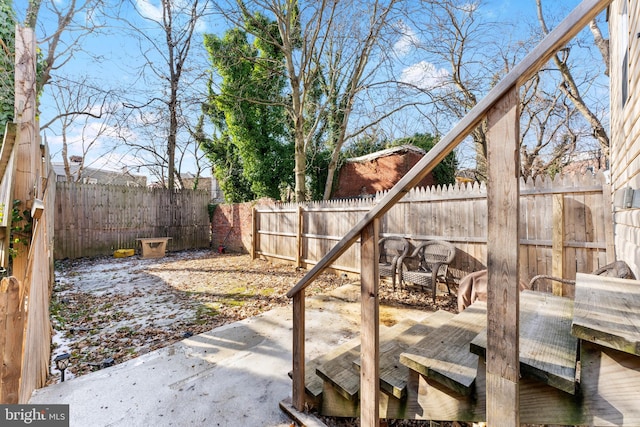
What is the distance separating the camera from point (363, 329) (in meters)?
1.39

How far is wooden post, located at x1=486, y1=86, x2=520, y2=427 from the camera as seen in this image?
914mm

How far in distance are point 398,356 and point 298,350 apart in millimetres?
669

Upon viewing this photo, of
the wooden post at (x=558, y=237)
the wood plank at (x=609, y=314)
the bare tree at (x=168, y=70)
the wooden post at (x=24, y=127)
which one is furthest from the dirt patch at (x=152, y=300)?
the bare tree at (x=168, y=70)

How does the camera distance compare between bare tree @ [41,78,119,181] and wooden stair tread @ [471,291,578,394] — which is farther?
bare tree @ [41,78,119,181]

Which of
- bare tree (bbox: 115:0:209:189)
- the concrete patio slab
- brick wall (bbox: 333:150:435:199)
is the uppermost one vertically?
bare tree (bbox: 115:0:209:189)

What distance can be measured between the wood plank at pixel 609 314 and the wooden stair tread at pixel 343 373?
1.17m

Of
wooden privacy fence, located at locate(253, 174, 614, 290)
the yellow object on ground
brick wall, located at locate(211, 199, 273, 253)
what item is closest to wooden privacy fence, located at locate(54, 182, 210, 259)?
the yellow object on ground

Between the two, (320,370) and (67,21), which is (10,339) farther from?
(67,21)

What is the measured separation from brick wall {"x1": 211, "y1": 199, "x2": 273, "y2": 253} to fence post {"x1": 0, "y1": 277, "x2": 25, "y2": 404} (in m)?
7.77

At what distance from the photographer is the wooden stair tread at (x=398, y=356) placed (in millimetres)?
1492

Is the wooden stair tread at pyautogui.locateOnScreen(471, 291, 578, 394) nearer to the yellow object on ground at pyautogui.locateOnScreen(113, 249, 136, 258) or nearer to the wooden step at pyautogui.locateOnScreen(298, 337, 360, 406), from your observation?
the wooden step at pyautogui.locateOnScreen(298, 337, 360, 406)

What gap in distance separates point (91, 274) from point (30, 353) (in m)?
5.88

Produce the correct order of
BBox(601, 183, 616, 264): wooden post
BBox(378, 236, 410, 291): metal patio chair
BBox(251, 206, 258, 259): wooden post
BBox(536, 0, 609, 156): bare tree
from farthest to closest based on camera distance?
BBox(251, 206, 258, 259): wooden post, BBox(536, 0, 609, 156): bare tree, BBox(378, 236, 410, 291): metal patio chair, BBox(601, 183, 616, 264): wooden post

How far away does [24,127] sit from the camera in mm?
3258
